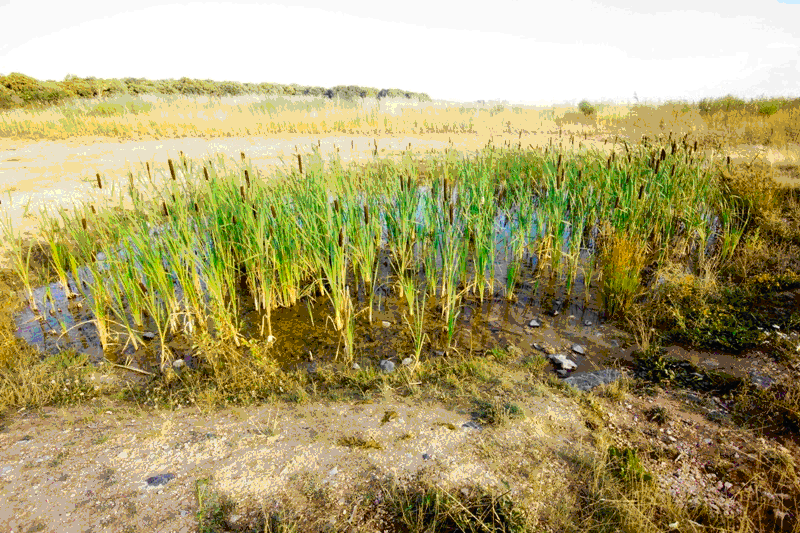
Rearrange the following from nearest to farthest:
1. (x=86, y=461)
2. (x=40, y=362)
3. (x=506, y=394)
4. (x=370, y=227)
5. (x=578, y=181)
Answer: (x=86, y=461) < (x=506, y=394) < (x=40, y=362) < (x=370, y=227) < (x=578, y=181)

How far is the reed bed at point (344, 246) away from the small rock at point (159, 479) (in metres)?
1.26

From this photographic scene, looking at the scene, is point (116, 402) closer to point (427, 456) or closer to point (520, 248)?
point (427, 456)

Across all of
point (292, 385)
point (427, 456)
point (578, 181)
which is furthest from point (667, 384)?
point (578, 181)

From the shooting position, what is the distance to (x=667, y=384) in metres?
3.24

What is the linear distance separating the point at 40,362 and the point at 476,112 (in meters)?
23.2

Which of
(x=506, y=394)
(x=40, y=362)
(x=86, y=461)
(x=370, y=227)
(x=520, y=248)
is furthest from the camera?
(x=520, y=248)

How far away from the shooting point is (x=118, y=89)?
117 feet

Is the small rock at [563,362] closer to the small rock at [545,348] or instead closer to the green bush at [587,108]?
the small rock at [545,348]

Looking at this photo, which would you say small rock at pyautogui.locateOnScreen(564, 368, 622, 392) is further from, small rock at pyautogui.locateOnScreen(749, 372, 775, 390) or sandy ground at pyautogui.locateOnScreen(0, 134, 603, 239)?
sandy ground at pyautogui.locateOnScreen(0, 134, 603, 239)

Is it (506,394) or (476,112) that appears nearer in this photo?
(506,394)

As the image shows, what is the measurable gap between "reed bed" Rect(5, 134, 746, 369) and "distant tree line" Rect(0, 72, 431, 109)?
82.1ft

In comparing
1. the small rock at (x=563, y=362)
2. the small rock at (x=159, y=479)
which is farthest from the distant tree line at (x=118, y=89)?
the small rock at (x=159, y=479)

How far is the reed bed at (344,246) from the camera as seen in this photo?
148 inches

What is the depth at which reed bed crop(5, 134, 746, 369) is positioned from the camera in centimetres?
377
